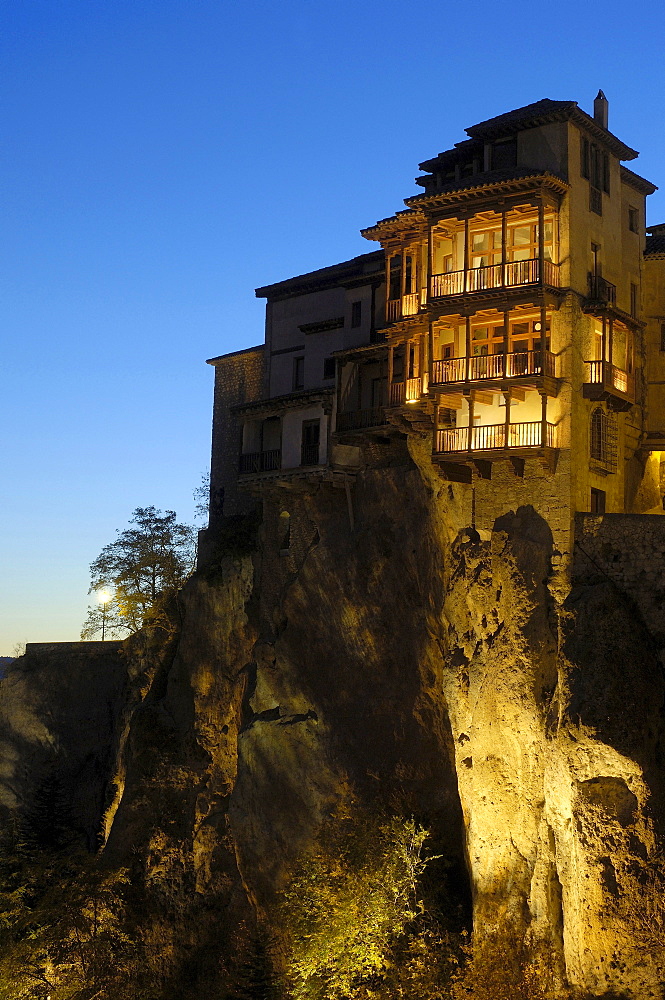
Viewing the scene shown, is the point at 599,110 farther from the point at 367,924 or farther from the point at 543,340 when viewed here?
the point at 367,924

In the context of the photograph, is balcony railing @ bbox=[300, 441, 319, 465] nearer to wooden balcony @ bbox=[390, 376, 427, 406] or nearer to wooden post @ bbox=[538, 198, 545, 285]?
wooden balcony @ bbox=[390, 376, 427, 406]

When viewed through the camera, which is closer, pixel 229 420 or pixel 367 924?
pixel 367 924

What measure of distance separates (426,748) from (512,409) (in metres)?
13.8

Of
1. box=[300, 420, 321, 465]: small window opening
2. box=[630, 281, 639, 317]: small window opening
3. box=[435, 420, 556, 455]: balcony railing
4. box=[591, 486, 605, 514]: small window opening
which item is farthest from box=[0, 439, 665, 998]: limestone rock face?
box=[630, 281, 639, 317]: small window opening

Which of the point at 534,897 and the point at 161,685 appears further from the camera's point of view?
the point at 161,685

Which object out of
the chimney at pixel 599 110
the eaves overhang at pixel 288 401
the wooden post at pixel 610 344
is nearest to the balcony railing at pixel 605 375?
the wooden post at pixel 610 344

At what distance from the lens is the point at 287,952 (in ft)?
155

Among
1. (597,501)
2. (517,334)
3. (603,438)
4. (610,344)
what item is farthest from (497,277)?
(597,501)

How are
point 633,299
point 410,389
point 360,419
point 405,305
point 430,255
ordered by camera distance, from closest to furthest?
point 430,255 < point 410,389 < point 405,305 < point 633,299 < point 360,419

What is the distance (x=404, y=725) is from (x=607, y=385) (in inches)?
619

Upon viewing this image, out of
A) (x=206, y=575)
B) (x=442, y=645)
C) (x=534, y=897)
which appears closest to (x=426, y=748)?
(x=442, y=645)

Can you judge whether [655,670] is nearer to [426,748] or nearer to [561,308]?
[426,748]

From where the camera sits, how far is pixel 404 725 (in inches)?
1885

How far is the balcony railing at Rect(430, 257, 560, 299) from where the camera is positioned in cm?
4508
